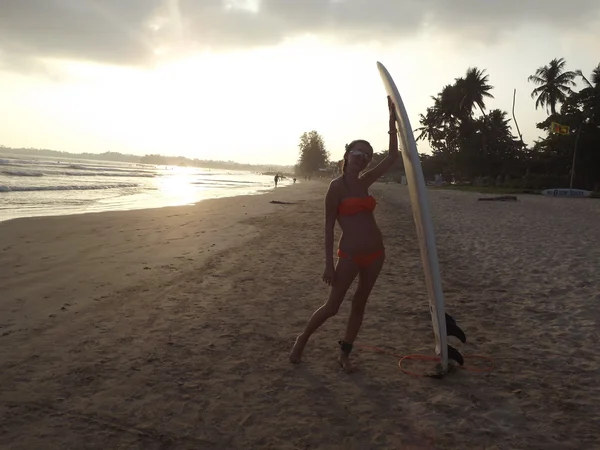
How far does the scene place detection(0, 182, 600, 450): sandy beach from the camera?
2607 mm

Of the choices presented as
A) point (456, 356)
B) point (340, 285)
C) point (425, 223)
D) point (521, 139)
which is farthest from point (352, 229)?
point (521, 139)

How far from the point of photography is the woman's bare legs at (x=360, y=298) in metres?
3.25

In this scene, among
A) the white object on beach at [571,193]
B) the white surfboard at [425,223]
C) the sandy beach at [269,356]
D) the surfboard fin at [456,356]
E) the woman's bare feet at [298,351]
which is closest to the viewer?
the sandy beach at [269,356]

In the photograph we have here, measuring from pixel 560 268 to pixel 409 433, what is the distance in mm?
5681

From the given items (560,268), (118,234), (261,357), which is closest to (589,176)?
(560,268)

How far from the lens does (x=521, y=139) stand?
46.5 m

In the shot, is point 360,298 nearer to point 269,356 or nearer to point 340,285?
point 340,285

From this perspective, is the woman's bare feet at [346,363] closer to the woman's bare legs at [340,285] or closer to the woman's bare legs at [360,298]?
the woman's bare legs at [360,298]

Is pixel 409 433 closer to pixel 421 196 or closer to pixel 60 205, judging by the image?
pixel 421 196

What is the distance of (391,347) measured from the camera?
13.1 ft

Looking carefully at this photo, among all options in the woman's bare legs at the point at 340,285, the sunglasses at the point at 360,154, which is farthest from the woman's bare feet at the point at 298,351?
the sunglasses at the point at 360,154

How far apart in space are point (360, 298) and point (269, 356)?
98 cm

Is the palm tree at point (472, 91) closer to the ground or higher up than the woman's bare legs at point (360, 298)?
higher up

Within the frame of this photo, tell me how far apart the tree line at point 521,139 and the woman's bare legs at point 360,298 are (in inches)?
1350
